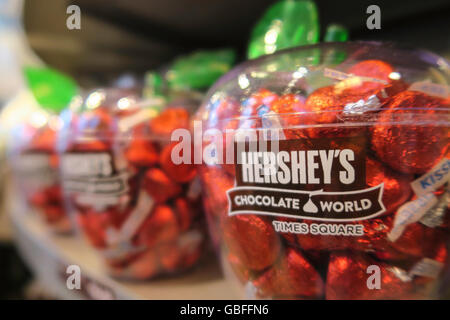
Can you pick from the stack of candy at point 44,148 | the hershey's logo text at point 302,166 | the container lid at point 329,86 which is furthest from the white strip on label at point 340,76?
the stack of candy at point 44,148

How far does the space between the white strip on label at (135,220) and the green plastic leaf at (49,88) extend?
0.46 metres

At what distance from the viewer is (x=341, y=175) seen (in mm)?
373

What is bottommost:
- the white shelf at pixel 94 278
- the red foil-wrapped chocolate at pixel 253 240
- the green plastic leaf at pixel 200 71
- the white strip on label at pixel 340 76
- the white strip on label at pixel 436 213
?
the white shelf at pixel 94 278

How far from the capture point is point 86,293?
655 mm

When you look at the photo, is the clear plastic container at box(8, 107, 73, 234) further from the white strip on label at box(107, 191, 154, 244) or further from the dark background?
the white strip on label at box(107, 191, 154, 244)

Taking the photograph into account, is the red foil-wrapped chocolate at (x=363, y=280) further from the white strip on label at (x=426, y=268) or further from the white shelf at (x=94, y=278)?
the white shelf at (x=94, y=278)

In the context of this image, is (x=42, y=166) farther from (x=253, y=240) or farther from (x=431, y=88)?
(x=431, y=88)

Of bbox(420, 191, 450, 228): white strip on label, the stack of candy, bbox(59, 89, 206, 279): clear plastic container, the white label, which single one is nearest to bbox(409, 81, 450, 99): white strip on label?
bbox(420, 191, 450, 228): white strip on label

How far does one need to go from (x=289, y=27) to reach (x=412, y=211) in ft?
1.08

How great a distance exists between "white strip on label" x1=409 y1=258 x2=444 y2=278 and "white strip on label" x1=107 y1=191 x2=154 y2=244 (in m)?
0.41

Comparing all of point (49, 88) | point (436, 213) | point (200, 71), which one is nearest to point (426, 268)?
point (436, 213)

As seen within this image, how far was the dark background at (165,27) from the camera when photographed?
81cm

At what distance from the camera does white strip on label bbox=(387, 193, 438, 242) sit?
375mm

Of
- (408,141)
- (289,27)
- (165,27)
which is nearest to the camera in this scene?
(408,141)
